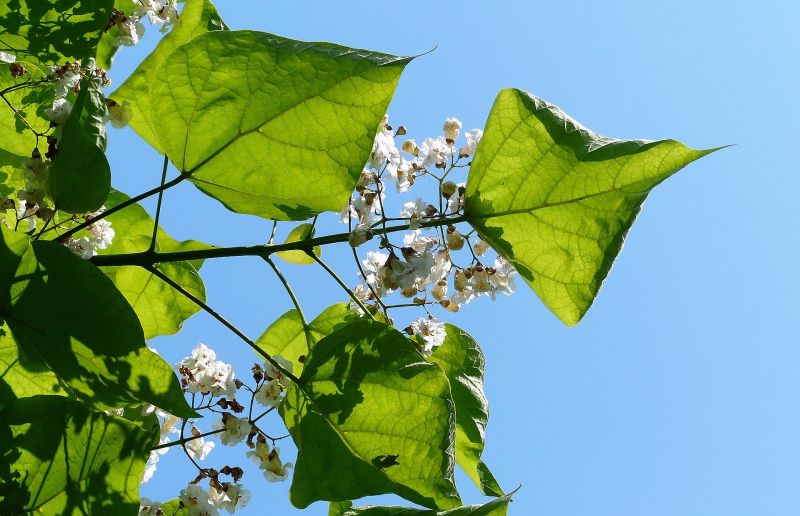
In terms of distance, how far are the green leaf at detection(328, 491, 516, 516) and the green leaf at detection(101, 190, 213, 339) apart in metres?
0.55

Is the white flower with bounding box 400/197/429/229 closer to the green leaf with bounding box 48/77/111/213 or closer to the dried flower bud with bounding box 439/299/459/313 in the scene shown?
the dried flower bud with bounding box 439/299/459/313

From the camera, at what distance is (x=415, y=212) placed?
1462 millimetres

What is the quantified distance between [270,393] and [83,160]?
24.0 inches

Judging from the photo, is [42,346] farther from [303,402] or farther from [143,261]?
[303,402]

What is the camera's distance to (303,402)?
57.2 inches

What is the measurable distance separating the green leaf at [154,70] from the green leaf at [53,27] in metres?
0.10

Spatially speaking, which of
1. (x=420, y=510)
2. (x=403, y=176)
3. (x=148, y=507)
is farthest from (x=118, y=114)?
(x=420, y=510)

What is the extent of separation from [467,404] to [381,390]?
33 cm

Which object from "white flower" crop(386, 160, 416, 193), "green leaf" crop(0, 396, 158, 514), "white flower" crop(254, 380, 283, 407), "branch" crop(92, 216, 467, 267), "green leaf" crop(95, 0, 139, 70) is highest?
"green leaf" crop(95, 0, 139, 70)

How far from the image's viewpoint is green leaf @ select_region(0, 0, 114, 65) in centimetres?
146

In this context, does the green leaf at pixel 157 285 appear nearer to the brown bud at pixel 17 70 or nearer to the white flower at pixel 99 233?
the white flower at pixel 99 233

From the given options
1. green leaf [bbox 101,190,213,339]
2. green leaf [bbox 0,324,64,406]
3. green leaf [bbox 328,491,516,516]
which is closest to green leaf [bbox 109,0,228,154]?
green leaf [bbox 101,190,213,339]

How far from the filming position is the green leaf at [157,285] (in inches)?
68.1

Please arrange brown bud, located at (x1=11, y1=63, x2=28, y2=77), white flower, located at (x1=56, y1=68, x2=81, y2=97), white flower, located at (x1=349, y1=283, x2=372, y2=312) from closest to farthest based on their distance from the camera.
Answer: white flower, located at (x1=56, y1=68, x2=81, y2=97), brown bud, located at (x1=11, y1=63, x2=28, y2=77), white flower, located at (x1=349, y1=283, x2=372, y2=312)
